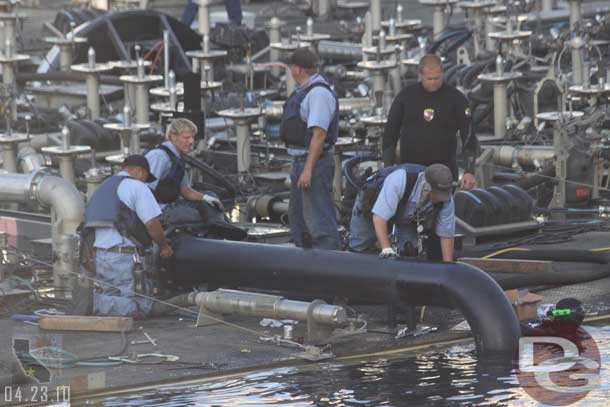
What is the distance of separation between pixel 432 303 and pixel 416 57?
12.0m

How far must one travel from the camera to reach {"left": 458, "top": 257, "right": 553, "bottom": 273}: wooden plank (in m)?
14.5

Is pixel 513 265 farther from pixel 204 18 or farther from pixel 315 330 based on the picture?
pixel 204 18

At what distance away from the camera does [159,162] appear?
47.1ft

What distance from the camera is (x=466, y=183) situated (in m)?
13.4

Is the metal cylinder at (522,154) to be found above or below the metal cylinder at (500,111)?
below

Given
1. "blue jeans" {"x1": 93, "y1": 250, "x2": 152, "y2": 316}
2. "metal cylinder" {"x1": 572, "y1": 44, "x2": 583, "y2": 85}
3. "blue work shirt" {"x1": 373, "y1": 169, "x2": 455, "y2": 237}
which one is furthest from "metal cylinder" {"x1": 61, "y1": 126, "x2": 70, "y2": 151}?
"metal cylinder" {"x1": 572, "y1": 44, "x2": 583, "y2": 85}

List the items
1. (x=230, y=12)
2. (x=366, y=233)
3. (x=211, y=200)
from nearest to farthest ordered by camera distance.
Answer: (x=366, y=233) → (x=211, y=200) → (x=230, y=12)

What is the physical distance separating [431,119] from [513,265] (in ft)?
5.15

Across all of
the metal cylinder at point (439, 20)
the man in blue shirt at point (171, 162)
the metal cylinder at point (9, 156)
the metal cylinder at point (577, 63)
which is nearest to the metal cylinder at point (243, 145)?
the metal cylinder at point (9, 156)

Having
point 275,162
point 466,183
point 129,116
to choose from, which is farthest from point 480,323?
point 275,162

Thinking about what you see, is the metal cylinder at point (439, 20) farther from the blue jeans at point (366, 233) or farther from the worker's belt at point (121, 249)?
the worker's belt at point (121, 249)

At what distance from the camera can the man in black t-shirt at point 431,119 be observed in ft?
45.1

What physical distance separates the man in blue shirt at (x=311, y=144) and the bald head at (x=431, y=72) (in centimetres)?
74

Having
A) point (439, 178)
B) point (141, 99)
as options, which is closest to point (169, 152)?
point (439, 178)
